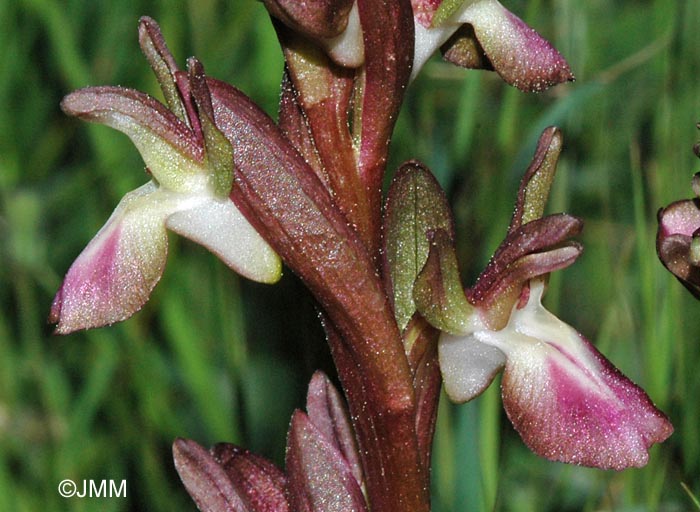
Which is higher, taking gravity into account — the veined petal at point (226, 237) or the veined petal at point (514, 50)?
the veined petal at point (514, 50)

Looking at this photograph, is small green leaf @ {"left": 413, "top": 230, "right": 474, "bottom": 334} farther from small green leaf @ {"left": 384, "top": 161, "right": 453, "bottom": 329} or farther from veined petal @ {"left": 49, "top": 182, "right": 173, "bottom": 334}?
veined petal @ {"left": 49, "top": 182, "right": 173, "bottom": 334}

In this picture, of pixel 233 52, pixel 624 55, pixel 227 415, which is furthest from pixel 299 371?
pixel 624 55

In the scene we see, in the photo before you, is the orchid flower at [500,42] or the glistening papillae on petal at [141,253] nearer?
the glistening papillae on petal at [141,253]

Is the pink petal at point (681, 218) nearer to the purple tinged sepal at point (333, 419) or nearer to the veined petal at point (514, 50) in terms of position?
the veined petal at point (514, 50)

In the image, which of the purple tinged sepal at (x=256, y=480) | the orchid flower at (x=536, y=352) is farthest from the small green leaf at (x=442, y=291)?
the purple tinged sepal at (x=256, y=480)

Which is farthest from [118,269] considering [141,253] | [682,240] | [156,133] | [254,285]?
[254,285]

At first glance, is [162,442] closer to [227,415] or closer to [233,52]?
[227,415]

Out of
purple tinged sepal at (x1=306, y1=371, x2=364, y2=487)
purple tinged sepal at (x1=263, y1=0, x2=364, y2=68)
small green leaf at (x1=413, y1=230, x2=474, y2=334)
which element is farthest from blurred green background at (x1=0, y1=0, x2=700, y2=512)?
purple tinged sepal at (x1=263, y1=0, x2=364, y2=68)
